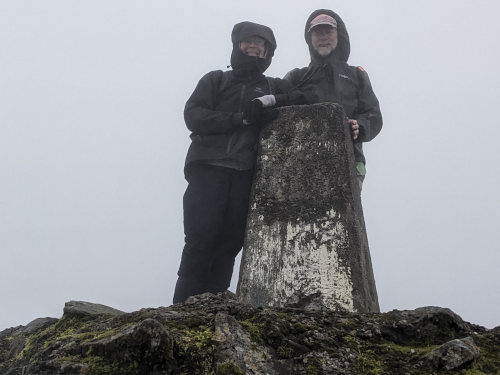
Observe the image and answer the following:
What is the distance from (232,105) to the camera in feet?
22.0

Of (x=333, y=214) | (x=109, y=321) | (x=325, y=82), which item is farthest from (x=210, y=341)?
(x=325, y=82)

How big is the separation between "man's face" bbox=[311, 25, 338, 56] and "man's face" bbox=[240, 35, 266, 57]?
2.24ft

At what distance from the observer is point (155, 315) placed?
3980 mm

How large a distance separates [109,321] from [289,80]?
3.84 metres

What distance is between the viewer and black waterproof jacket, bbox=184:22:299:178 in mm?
6312

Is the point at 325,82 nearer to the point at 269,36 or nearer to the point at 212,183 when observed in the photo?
the point at 269,36

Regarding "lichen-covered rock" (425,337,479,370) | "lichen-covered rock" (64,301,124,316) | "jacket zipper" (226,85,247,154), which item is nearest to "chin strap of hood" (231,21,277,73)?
"jacket zipper" (226,85,247,154)

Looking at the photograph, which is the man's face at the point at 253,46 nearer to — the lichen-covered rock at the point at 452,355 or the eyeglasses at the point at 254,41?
the eyeglasses at the point at 254,41

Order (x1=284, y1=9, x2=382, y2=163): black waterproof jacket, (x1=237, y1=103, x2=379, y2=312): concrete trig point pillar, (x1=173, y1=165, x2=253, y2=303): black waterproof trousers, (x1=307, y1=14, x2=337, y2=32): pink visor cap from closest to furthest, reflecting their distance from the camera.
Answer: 1. (x1=237, y1=103, x2=379, y2=312): concrete trig point pillar
2. (x1=173, y1=165, x2=253, y2=303): black waterproof trousers
3. (x1=284, y1=9, x2=382, y2=163): black waterproof jacket
4. (x1=307, y1=14, x2=337, y2=32): pink visor cap

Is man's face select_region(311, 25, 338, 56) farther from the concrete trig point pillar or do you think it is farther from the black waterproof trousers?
the black waterproof trousers

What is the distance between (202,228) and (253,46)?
7.02 feet

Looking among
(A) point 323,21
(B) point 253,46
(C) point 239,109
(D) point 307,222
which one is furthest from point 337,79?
(D) point 307,222

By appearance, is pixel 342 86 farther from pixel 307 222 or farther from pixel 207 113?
pixel 307 222

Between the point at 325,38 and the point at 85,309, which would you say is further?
the point at 325,38
